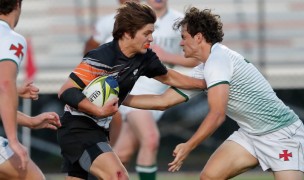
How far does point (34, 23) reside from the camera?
→ 15734 mm

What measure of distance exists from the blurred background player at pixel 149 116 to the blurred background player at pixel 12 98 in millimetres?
2327

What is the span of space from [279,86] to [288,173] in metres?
5.57

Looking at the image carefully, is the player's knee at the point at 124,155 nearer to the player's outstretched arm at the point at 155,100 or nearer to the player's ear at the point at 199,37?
the player's outstretched arm at the point at 155,100

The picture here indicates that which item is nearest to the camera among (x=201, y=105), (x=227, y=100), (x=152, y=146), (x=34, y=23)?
(x=227, y=100)

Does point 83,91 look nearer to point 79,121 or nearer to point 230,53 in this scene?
point 79,121

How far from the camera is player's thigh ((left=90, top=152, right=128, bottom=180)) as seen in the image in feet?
19.6

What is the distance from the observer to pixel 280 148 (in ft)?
21.6

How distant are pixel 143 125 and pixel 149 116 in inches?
6.4

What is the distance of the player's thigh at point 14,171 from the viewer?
6000mm

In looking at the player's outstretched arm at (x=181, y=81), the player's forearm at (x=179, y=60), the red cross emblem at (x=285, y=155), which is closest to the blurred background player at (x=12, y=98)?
the player's outstretched arm at (x=181, y=81)

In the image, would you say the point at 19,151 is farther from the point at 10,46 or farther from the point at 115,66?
the point at 115,66

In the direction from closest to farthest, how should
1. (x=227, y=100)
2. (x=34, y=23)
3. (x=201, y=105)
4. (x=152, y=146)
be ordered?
(x=227, y=100)
(x=152, y=146)
(x=201, y=105)
(x=34, y=23)

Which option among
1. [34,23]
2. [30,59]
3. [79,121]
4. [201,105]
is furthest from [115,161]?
[34,23]

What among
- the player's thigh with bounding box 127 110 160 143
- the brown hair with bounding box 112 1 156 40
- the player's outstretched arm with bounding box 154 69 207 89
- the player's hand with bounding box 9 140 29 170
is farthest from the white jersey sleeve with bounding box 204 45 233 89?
the player's thigh with bounding box 127 110 160 143
